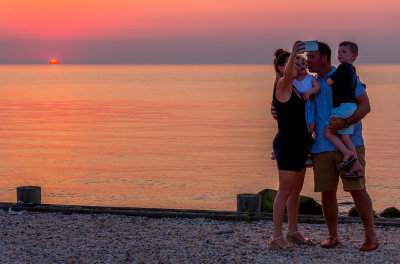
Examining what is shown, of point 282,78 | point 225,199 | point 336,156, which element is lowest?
point 225,199

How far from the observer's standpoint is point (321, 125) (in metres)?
6.47

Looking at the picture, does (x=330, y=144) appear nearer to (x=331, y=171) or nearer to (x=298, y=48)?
(x=331, y=171)

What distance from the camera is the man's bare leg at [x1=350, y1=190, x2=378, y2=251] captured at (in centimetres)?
655

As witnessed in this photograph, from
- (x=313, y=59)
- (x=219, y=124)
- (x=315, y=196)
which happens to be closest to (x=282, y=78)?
(x=313, y=59)

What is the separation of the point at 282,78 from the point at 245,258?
1867 mm

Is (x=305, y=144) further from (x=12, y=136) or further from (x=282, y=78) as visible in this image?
(x=12, y=136)

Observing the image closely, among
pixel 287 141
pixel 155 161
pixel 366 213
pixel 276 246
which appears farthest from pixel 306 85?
pixel 155 161

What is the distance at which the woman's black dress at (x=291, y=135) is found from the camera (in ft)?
20.8

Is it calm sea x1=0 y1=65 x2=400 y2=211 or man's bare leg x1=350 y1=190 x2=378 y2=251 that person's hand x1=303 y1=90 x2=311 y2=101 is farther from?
calm sea x1=0 y1=65 x2=400 y2=211

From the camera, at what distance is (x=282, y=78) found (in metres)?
6.16

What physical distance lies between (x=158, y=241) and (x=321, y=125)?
2257 mm

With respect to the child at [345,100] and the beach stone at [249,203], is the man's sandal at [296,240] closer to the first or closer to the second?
the child at [345,100]

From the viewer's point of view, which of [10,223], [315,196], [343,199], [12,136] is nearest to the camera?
[10,223]

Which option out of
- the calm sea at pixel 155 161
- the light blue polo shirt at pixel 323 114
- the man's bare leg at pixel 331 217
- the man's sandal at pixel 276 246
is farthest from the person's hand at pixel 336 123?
the calm sea at pixel 155 161
